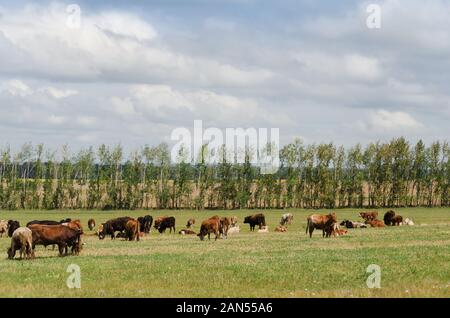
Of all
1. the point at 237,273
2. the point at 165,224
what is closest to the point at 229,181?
the point at 165,224

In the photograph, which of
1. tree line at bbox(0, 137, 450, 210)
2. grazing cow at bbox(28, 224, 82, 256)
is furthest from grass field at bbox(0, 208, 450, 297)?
tree line at bbox(0, 137, 450, 210)

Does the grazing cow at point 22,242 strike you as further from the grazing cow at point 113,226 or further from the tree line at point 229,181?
the tree line at point 229,181

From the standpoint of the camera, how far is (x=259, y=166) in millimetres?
141625

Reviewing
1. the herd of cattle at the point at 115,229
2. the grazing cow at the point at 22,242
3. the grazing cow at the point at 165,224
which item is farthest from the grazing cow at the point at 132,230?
the grazing cow at the point at 165,224

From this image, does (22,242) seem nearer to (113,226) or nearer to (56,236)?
(56,236)

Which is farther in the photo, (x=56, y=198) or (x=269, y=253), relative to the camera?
(x=56, y=198)

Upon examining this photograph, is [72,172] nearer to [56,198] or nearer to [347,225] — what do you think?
[56,198]

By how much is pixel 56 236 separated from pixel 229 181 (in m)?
109

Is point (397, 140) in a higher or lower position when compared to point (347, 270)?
higher

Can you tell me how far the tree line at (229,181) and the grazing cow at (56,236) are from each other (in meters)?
101

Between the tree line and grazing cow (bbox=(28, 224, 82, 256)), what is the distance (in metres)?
101
